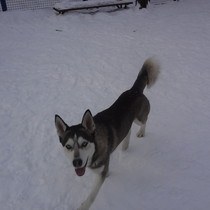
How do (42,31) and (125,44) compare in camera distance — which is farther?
(42,31)

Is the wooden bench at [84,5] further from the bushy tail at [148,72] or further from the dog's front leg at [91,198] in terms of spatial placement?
the dog's front leg at [91,198]

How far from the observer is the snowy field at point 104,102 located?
293cm

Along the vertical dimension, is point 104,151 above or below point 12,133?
above

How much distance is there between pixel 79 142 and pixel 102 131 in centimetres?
48

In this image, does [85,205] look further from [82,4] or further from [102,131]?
[82,4]

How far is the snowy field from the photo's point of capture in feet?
9.60

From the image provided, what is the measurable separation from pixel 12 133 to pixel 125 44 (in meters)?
4.23

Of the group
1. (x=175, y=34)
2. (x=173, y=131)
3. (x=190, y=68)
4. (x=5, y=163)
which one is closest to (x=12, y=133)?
(x=5, y=163)

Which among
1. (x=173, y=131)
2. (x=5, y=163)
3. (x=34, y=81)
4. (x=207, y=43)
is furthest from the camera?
(x=207, y=43)

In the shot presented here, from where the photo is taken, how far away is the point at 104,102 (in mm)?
4562

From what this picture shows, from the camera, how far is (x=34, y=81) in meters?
5.35

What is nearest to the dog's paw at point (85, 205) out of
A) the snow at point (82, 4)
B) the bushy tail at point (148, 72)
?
the bushy tail at point (148, 72)

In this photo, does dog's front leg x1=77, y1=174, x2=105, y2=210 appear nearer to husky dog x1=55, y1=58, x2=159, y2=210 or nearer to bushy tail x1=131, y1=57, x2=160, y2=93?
husky dog x1=55, y1=58, x2=159, y2=210

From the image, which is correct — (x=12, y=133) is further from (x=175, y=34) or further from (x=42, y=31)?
(x=175, y=34)
